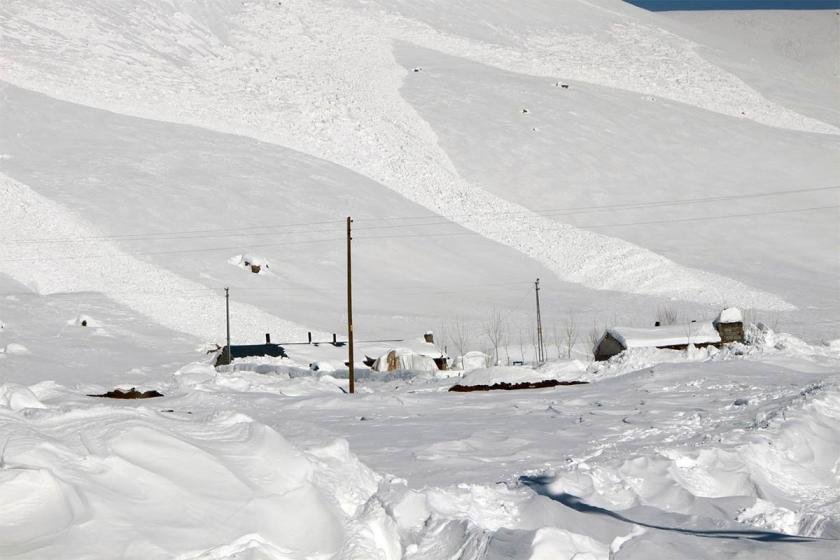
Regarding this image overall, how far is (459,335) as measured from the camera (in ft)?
190

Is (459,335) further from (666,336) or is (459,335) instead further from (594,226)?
(594,226)

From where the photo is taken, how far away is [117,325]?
52.9 m

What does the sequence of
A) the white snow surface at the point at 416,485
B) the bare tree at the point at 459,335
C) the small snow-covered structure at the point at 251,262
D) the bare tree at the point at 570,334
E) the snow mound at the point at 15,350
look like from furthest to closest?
the small snow-covered structure at the point at 251,262 → the bare tree at the point at 459,335 → the bare tree at the point at 570,334 → the snow mound at the point at 15,350 → the white snow surface at the point at 416,485

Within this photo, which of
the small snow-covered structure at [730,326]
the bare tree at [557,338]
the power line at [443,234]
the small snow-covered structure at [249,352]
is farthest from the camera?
the power line at [443,234]

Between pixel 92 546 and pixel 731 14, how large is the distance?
6921 inches

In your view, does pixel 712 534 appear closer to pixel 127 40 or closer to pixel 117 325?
pixel 117 325

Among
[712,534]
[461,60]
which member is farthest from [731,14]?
[712,534]

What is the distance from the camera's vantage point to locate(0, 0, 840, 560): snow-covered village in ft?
33.3

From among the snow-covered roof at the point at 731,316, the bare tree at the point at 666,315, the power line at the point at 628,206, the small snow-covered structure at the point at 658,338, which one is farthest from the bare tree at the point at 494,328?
the power line at the point at 628,206

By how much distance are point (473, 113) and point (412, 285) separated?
26838 millimetres

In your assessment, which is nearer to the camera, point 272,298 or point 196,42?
point 272,298

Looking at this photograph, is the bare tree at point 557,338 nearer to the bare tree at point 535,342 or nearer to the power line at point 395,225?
the bare tree at point 535,342

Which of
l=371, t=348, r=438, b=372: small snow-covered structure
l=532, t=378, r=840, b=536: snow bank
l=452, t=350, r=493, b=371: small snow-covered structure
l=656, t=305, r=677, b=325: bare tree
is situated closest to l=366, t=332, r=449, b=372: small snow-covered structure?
l=371, t=348, r=438, b=372: small snow-covered structure

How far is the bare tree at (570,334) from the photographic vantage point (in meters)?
54.7
